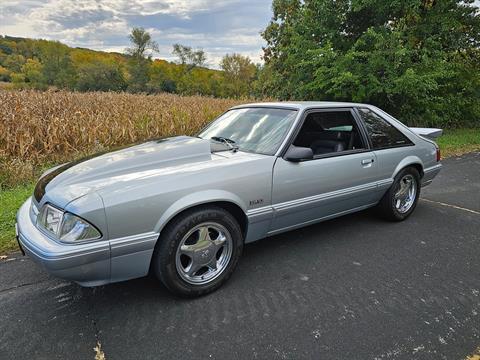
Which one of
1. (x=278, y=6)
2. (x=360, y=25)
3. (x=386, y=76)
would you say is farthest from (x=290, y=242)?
(x=278, y=6)

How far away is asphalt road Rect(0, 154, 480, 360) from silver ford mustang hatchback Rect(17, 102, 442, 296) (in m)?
0.31

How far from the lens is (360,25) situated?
488 inches

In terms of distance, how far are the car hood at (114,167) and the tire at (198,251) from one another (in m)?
0.48

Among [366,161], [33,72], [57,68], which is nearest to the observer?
[366,161]

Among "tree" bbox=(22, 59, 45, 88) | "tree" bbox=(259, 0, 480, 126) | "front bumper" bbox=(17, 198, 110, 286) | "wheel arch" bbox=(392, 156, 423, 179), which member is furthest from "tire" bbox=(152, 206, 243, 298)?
"tree" bbox=(22, 59, 45, 88)

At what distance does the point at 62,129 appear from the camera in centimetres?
702

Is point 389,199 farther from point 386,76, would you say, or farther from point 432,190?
point 386,76

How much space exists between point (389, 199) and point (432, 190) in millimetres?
2164

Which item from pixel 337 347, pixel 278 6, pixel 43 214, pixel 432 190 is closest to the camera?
pixel 337 347

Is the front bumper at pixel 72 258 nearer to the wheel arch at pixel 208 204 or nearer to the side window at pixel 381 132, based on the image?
the wheel arch at pixel 208 204

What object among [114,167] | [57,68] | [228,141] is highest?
[57,68]

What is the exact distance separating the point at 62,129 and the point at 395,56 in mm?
9662

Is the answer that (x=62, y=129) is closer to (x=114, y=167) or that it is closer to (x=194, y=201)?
(x=114, y=167)

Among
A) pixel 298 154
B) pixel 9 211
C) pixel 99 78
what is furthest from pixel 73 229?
pixel 99 78
